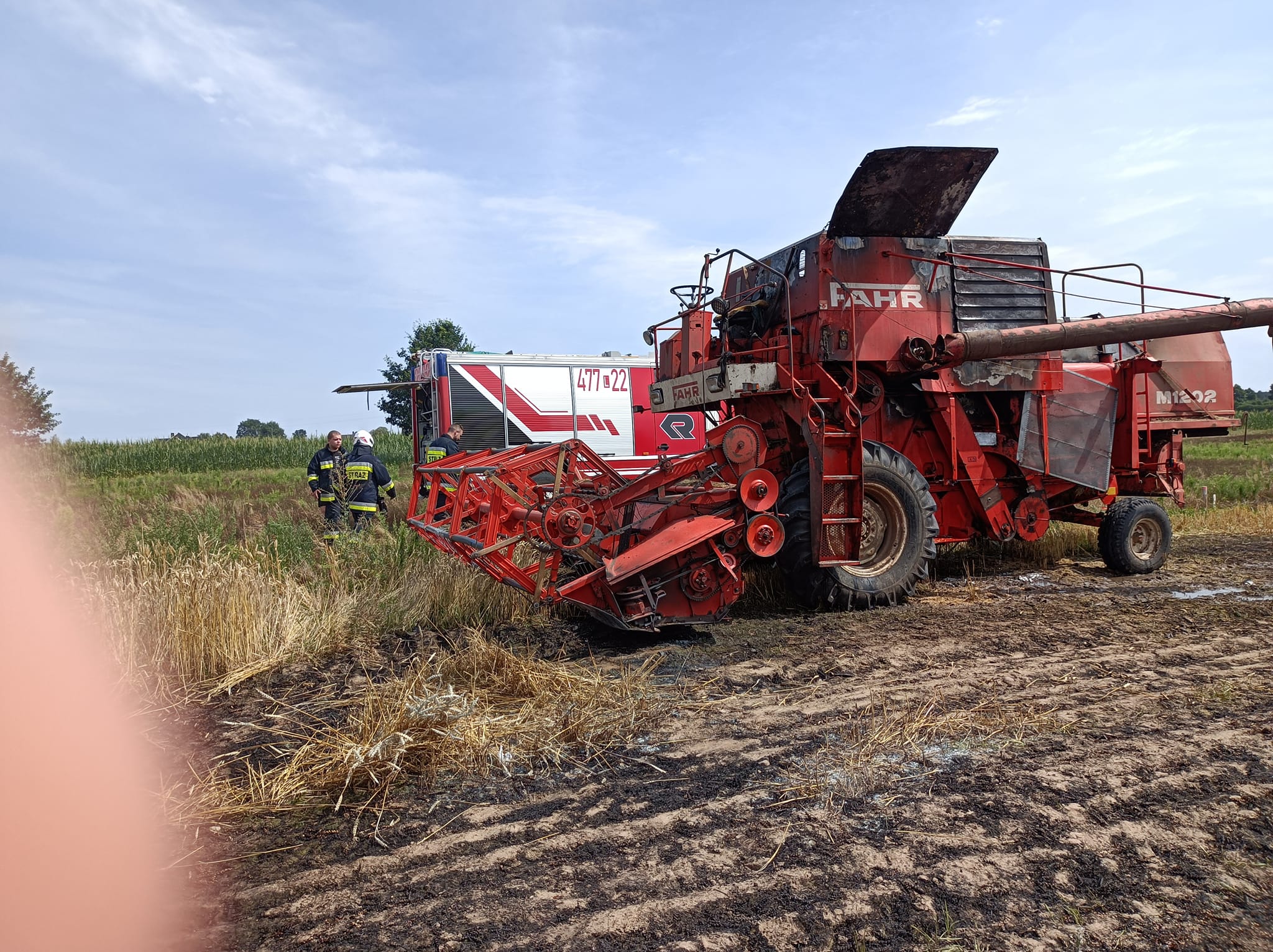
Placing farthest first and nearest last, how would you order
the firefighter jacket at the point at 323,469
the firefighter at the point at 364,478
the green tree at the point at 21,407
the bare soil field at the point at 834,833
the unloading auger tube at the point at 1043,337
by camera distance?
the firefighter jacket at the point at 323,469
the firefighter at the point at 364,478
the unloading auger tube at the point at 1043,337
the bare soil field at the point at 834,833
the green tree at the point at 21,407

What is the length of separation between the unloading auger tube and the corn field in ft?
67.4

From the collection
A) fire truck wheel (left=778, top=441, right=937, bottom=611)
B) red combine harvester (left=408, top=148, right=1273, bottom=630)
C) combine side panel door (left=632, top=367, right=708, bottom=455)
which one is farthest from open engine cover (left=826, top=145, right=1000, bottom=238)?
combine side panel door (left=632, top=367, right=708, bottom=455)

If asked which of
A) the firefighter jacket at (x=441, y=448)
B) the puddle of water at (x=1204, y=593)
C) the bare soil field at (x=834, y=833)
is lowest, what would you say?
the bare soil field at (x=834, y=833)

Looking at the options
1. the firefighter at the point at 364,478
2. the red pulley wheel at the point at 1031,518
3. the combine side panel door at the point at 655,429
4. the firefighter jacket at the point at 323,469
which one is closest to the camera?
the red pulley wheel at the point at 1031,518

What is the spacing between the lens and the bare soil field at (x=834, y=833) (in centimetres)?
254

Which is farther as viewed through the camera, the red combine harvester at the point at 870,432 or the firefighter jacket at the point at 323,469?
the firefighter jacket at the point at 323,469

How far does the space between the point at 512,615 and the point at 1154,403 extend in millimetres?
6968

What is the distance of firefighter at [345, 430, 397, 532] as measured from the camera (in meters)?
9.18

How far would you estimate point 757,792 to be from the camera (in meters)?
3.41

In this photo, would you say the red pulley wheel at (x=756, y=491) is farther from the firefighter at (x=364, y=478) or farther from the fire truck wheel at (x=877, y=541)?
the firefighter at (x=364, y=478)

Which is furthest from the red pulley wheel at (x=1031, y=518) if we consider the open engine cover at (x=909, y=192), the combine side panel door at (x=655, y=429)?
the combine side panel door at (x=655, y=429)

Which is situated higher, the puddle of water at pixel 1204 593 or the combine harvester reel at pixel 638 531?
the combine harvester reel at pixel 638 531

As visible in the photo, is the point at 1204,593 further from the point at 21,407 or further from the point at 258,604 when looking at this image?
the point at 21,407

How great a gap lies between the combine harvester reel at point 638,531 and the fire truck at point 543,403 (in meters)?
6.27
